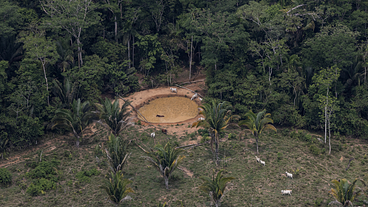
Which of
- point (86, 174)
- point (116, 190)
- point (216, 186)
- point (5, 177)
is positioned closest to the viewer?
point (216, 186)

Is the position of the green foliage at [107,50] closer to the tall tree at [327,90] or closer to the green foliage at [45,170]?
the green foliage at [45,170]

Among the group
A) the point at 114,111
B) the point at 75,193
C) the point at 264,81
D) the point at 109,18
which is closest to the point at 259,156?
the point at 264,81

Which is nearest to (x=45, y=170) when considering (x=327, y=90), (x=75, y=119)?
(x=75, y=119)

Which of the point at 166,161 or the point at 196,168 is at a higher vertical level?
the point at 166,161

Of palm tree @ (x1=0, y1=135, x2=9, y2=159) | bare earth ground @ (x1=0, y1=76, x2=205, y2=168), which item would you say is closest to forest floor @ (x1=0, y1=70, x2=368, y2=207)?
bare earth ground @ (x1=0, y1=76, x2=205, y2=168)

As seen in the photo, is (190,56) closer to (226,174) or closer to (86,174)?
(226,174)

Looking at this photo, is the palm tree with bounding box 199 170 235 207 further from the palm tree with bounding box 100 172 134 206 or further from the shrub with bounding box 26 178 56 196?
the shrub with bounding box 26 178 56 196

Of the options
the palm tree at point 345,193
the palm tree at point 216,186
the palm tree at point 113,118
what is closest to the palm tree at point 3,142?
the palm tree at point 113,118
